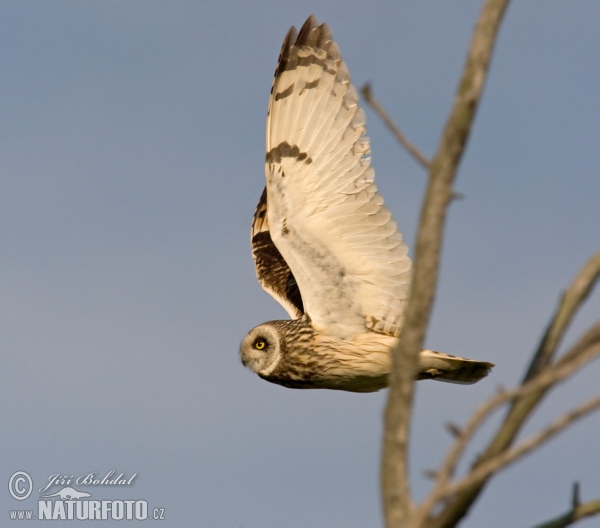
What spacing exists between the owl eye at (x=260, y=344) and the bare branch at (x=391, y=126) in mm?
4726

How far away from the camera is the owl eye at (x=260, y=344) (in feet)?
24.0

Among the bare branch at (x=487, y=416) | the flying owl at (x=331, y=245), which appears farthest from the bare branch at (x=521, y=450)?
the flying owl at (x=331, y=245)

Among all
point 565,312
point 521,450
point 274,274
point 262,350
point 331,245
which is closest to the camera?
point 521,450

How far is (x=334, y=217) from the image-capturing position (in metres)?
6.96

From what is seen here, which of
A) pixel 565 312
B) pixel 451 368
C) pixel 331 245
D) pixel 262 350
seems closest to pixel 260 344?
pixel 262 350

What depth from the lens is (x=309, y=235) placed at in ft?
22.7

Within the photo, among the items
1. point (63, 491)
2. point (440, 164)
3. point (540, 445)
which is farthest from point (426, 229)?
point (63, 491)

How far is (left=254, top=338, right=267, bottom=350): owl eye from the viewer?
7320 millimetres

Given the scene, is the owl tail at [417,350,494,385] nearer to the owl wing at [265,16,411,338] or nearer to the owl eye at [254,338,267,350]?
the owl wing at [265,16,411,338]

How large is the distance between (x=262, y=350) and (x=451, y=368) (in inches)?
57.7

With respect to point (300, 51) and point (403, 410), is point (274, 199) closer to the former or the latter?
point (300, 51)

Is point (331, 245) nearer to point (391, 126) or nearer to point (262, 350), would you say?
point (262, 350)

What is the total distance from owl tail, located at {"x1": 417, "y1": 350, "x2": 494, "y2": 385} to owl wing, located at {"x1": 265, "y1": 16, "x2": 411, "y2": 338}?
365 millimetres

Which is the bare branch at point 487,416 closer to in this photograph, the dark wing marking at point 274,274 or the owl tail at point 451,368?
the owl tail at point 451,368
